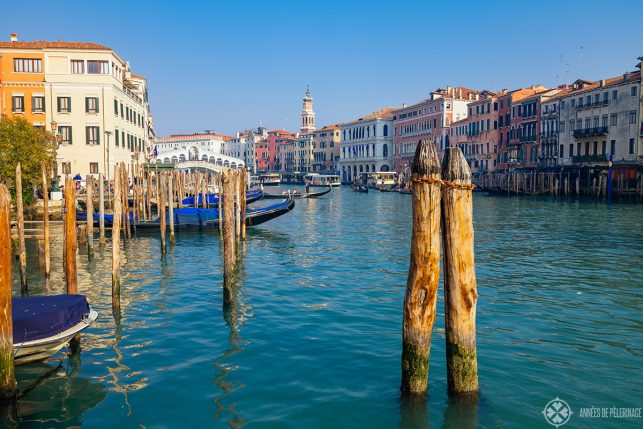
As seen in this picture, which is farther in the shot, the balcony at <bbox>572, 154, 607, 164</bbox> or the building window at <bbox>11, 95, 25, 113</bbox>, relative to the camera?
the balcony at <bbox>572, 154, 607, 164</bbox>

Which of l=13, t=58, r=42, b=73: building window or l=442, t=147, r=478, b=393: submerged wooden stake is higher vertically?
l=13, t=58, r=42, b=73: building window

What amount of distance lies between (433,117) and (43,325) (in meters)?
61.6

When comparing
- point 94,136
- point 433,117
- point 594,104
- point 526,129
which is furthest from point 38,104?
point 433,117

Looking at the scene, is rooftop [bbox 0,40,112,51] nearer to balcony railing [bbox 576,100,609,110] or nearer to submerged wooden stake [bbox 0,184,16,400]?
submerged wooden stake [bbox 0,184,16,400]

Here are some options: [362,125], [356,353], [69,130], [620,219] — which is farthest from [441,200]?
[362,125]

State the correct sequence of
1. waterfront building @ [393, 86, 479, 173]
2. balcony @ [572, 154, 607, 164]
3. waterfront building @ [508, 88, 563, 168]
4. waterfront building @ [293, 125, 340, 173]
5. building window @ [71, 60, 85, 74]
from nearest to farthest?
building window @ [71, 60, 85, 74]
balcony @ [572, 154, 607, 164]
waterfront building @ [508, 88, 563, 168]
waterfront building @ [393, 86, 479, 173]
waterfront building @ [293, 125, 340, 173]

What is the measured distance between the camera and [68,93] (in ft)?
95.8

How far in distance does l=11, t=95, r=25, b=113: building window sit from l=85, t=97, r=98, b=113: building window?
3197mm

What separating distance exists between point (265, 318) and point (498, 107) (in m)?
49.7

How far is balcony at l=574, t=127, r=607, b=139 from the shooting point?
39.0 m

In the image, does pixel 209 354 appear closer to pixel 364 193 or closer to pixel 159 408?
pixel 159 408

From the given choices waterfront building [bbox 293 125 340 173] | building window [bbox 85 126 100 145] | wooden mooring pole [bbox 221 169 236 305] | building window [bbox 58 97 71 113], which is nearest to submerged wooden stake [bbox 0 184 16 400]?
wooden mooring pole [bbox 221 169 236 305]

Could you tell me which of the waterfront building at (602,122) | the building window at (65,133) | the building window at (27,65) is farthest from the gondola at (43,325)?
the waterfront building at (602,122)

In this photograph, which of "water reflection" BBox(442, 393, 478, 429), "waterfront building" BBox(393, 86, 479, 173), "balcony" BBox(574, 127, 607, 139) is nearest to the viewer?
"water reflection" BBox(442, 393, 478, 429)
